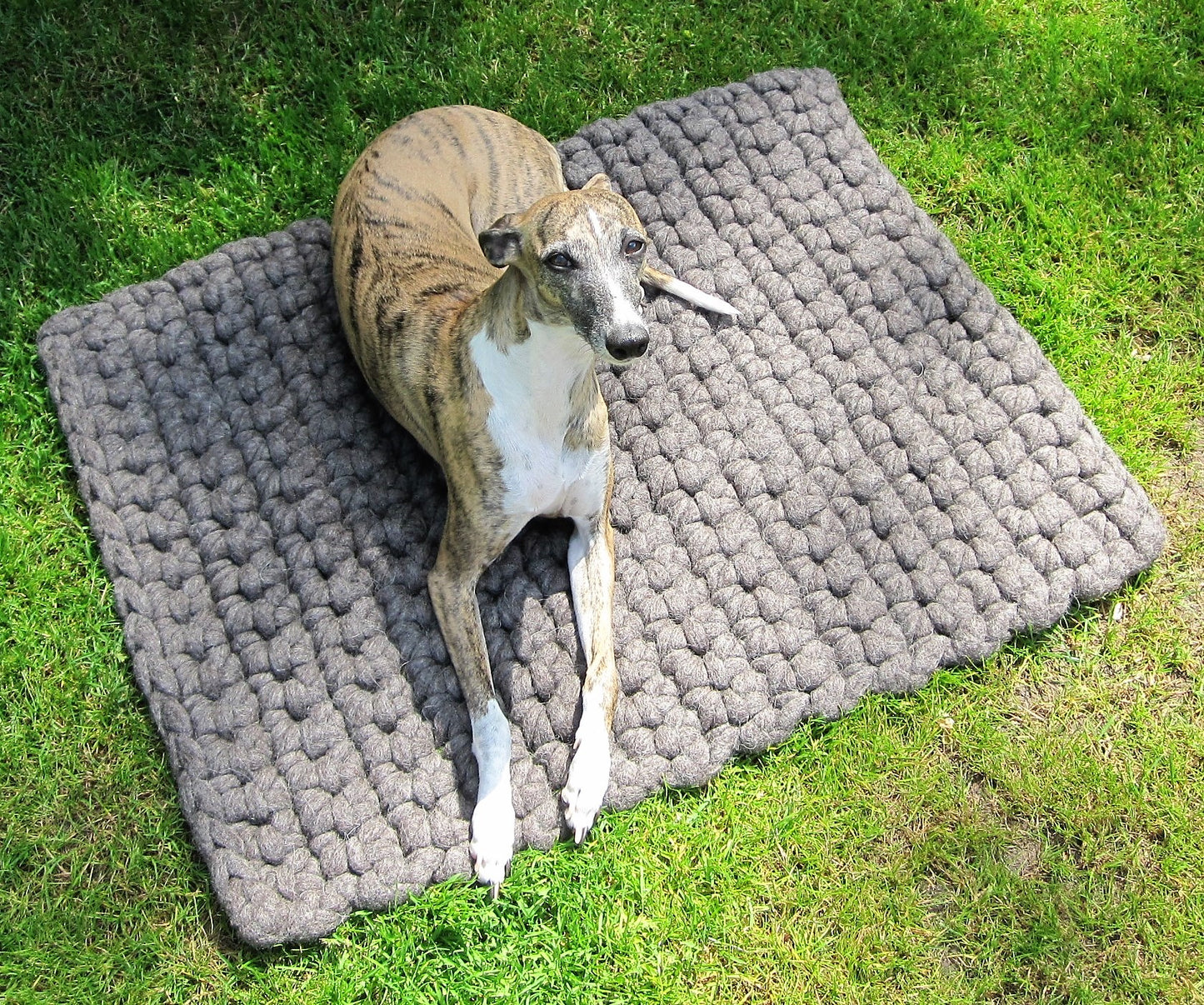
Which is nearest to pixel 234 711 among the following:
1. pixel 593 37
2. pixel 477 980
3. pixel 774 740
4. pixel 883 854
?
pixel 477 980

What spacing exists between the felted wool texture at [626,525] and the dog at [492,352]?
4.7 inches

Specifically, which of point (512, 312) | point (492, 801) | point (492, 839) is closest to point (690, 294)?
point (512, 312)

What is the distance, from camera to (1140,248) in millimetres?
4785

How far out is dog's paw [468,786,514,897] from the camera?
137 inches

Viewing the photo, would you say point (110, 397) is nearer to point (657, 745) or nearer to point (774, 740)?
point (657, 745)

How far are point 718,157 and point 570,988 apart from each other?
10.1 ft

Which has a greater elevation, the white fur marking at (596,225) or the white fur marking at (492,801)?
the white fur marking at (596,225)

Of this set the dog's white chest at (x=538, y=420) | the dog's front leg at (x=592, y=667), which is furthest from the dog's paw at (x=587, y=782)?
the dog's white chest at (x=538, y=420)

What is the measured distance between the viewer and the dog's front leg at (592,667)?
3.55 m

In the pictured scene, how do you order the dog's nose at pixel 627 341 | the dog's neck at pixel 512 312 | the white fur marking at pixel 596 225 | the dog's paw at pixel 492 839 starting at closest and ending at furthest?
the dog's nose at pixel 627 341
the white fur marking at pixel 596 225
the dog's neck at pixel 512 312
the dog's paw at pixel 492 839

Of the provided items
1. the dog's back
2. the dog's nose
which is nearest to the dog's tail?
the dog's back

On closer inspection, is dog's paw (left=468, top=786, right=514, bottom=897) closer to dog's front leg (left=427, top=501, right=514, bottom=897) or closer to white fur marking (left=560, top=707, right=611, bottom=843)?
dog's front leg (left=427, top=501, right=514, bottom=897)

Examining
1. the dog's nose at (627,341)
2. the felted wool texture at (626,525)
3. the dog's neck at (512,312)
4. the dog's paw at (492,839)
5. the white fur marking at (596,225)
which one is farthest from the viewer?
the felted wool texture at (626,525)

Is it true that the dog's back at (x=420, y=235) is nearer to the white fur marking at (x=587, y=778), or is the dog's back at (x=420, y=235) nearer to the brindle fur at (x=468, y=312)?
the brindle fur at (x=468, y=312)
